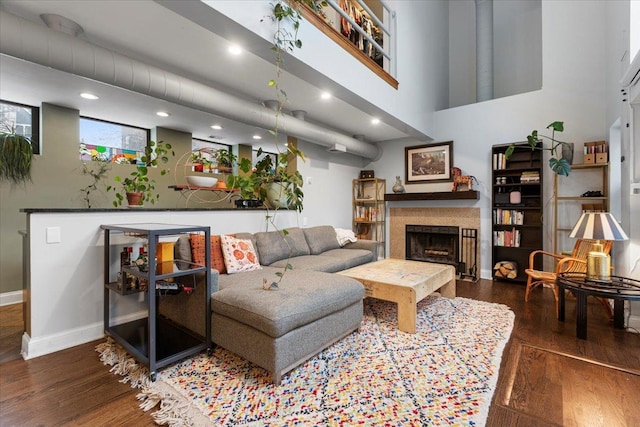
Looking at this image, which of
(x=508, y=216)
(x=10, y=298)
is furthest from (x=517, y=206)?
(x=10, y=298)

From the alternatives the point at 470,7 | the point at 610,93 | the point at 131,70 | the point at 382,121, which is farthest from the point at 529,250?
Answer: the point at 131,70

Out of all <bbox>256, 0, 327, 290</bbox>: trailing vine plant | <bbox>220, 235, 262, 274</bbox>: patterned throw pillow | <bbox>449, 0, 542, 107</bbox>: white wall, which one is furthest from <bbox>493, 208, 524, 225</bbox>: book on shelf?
<bbox>220, 235, 262, 274</bbox>: patterned throw pillow

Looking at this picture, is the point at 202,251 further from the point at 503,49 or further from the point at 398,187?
the point at 503,49

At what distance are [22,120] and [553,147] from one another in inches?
274

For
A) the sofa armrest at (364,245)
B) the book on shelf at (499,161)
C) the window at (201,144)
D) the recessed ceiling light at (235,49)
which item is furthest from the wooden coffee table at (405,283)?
the window at (201,144)

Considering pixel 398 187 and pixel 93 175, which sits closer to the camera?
pixel 93 175

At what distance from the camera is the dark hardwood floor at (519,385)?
5.16 feet

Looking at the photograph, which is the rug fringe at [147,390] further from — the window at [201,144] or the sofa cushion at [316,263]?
the window at [201,144]

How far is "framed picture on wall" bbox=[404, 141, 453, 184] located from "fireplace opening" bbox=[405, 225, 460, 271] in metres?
0.88

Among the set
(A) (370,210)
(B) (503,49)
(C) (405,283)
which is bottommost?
(C) (405,283)

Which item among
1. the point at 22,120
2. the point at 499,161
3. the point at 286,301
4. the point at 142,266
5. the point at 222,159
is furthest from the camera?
the point at 499,161

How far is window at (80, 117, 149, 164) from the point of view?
13.9 feet

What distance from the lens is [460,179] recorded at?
16.2 ft

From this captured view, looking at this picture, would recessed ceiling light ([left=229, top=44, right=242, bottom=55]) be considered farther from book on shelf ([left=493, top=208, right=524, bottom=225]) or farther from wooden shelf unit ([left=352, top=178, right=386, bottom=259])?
book on shelf ([left=493, top=208, right=524, bottom=225])
